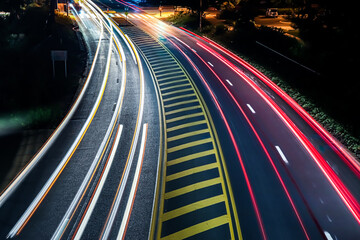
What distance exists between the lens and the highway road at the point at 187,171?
420 inches

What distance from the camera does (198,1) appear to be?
42906mm

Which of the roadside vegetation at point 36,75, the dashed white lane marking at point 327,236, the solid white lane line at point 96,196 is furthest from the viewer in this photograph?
the roadside vegetation at point 36,75

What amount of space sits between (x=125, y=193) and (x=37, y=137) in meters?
8.16

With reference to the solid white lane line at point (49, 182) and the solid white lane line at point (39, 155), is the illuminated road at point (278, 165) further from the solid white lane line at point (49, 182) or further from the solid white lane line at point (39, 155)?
the solid white lane line at point (39, 155)

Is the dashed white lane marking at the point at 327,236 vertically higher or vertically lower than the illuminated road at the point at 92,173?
lower

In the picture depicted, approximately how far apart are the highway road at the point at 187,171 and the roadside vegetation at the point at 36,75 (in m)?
2.07

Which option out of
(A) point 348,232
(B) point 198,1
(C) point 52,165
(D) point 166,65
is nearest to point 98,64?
(D) point 166,65

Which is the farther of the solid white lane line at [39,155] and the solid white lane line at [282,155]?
the solid white lane line at [282,155]

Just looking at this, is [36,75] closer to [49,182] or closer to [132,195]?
[49,182]

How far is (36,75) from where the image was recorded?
80.1ft

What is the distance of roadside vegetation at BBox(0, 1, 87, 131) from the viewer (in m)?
18.6

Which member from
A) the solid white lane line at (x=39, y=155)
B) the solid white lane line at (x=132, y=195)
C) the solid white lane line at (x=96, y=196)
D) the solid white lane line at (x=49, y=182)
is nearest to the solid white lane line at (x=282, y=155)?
the solid white lane line at (x=132, y=195)

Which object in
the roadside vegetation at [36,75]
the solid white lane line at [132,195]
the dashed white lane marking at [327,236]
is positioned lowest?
the dashed white lane marking at [327,236]

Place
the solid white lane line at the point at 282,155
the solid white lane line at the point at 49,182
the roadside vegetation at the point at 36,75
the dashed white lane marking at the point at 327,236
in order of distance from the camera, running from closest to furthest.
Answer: the dashed white lane marking at the point at 327,236, the solid white lane line at the point at 49,182, the solid white lane line at the point at 282,155, the roadside vegetation at the point at 36,75
